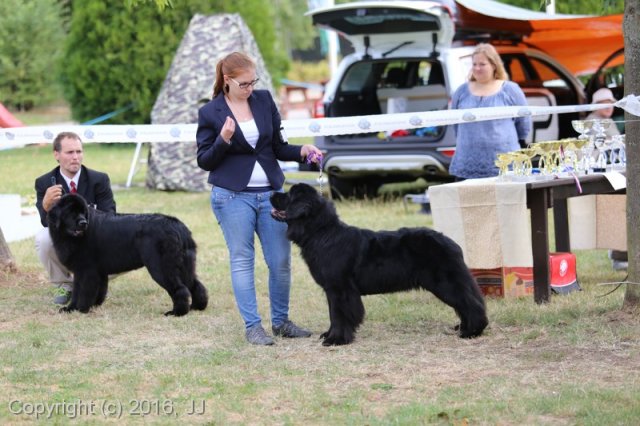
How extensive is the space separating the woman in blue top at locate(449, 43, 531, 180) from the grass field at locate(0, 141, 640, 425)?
A: 3.87 feet

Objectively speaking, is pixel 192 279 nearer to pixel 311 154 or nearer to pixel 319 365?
pixel 311 154

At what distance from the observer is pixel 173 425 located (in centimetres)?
449

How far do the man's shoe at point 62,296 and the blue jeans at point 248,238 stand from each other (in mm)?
2017

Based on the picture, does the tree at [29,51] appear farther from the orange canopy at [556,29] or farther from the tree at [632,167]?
the tree at [632,167]

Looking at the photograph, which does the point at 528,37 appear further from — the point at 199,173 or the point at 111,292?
the point at 111,292

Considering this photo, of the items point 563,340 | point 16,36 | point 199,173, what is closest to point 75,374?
point 563,340

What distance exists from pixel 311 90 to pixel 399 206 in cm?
2091

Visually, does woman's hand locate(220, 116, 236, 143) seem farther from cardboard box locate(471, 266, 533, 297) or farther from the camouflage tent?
the camouflage tent

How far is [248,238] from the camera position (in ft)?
20.1

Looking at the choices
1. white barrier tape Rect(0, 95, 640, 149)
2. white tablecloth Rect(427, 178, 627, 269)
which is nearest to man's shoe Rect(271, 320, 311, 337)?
white tablecloth Rect(427, 178, 627, 269)

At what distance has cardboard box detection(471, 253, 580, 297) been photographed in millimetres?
7129

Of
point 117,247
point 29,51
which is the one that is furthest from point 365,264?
point 29,51

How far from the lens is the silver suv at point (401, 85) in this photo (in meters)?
11.3

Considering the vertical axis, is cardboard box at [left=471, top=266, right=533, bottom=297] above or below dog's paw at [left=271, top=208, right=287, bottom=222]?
below
